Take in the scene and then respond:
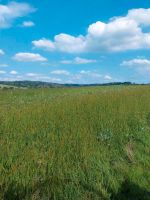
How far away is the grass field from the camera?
264 inches

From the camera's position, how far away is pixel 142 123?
41.5 feet

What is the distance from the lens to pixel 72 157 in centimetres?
778

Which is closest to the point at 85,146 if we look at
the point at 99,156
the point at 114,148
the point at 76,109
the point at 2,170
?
the point at 99,156

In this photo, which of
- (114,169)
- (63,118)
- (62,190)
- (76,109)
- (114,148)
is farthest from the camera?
(76,109)

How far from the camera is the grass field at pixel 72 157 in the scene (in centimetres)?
671

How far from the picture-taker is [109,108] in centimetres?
1329

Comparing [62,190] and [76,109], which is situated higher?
[76,109]

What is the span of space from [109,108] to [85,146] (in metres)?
5.17

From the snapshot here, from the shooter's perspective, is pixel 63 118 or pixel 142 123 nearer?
pixel 63 118

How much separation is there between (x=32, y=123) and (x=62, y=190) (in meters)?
3.43

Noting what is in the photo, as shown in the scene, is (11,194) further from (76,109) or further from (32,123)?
(76,109)

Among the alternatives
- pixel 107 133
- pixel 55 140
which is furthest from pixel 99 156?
pixel 107 133

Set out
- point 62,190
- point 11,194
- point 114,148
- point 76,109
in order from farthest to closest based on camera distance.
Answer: point 76,109
point 114,148
point 62,190
point 11,194

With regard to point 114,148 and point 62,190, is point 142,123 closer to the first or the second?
point 114,148
